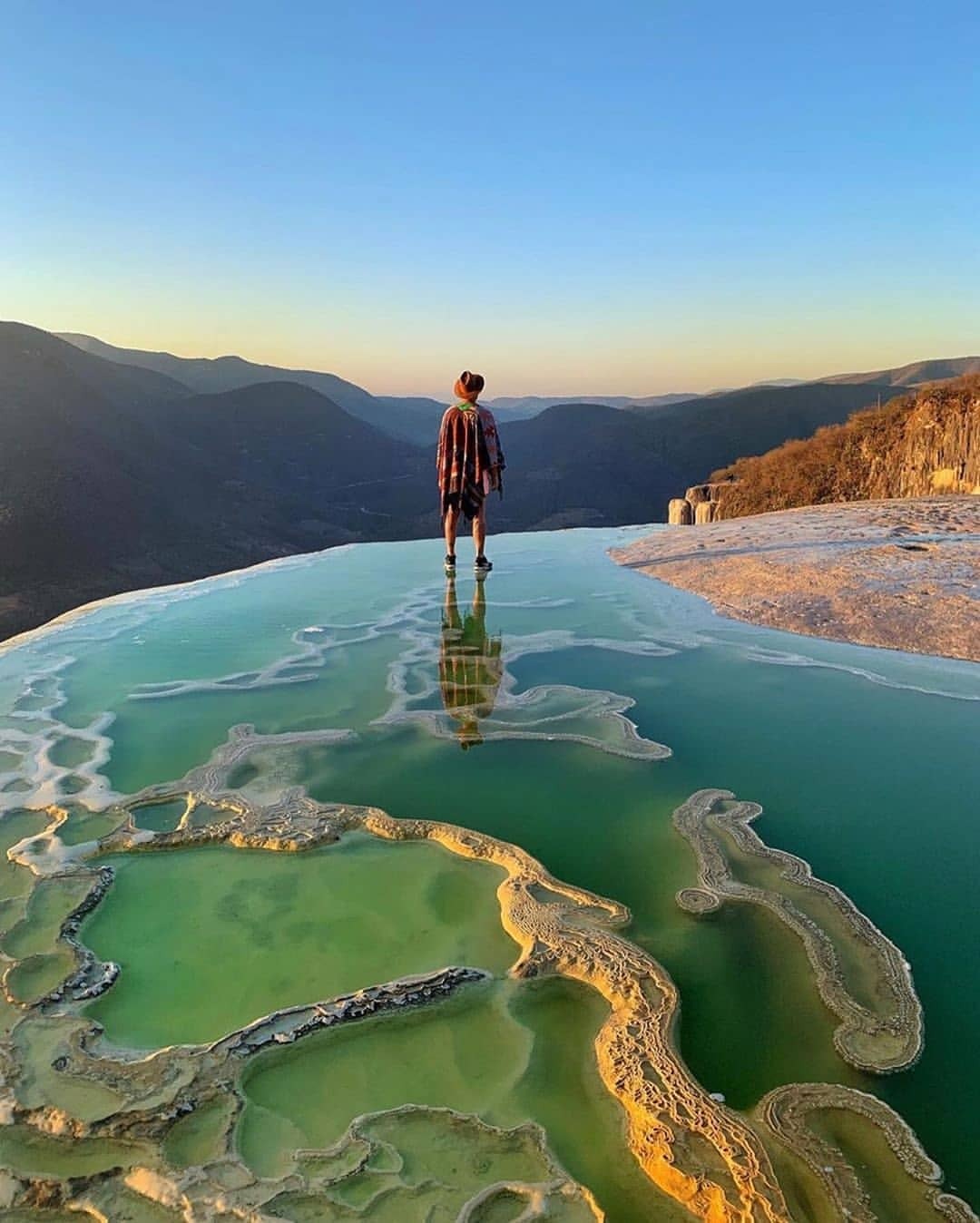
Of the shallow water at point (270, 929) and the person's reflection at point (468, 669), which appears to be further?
the person's reflection at point (468, 669)

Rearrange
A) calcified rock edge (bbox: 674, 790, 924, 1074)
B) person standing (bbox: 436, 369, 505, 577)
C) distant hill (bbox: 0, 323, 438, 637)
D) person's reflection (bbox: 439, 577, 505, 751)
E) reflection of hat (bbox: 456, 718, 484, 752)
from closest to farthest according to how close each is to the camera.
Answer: calcified rock edge (bbox: 674, 790, 924, 1074), reflection of hat (bbox: 456, 718, 484, 752), person's reflection (bbox: 439, 577, 505, 751), person standing (bbox: 436, 369, 505, 577), distant hill (bbox: 0, 323, 438, 637)

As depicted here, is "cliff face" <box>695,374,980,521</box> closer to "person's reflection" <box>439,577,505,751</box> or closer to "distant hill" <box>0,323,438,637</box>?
"person's reflection" <box>439,577,505,751</box>

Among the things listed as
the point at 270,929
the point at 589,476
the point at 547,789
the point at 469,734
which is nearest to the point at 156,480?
the point at 589,476

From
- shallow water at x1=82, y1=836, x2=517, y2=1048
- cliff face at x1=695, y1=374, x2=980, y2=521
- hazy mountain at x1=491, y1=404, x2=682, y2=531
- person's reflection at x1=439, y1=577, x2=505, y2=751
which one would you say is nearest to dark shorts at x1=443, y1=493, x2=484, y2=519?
person's reflection at x1=439, y1=577, x2=505, y2=751

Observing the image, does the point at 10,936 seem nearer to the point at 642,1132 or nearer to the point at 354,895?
the point at 354,895

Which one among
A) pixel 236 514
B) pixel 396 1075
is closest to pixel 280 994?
pixel 396 1075

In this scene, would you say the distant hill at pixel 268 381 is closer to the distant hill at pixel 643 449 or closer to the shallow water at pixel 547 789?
the distant hill at pixel 643 449

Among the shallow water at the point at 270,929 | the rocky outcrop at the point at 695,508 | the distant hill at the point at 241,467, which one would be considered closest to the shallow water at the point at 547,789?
the shallow water at the point at 270,929

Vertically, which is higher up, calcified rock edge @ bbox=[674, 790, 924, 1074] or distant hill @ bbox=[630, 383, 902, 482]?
distant hill @ bbox=[630, 383, 902, 482]
